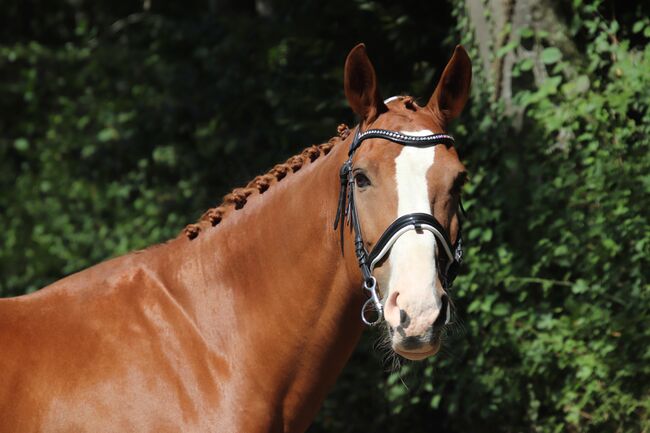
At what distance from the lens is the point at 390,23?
20.6 feet

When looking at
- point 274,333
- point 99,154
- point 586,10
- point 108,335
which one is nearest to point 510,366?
point 586,10

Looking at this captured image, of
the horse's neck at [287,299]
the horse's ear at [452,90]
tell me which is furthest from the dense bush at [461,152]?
the horse's ear at [452,90]

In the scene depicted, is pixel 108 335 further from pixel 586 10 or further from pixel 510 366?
pixel 586 10

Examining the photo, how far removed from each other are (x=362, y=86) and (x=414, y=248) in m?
0.67

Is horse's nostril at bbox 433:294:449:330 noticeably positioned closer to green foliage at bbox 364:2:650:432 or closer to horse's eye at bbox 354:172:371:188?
horse's eye at bbox 354:172:371:188

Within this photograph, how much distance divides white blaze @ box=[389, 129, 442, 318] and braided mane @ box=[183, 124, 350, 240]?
1.58 ft

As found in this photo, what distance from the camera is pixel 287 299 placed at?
3.19 m

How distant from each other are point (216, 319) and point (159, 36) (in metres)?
5.04

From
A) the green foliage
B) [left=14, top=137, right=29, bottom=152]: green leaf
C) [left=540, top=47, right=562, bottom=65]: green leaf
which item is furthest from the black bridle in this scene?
[left=14, top=137, right=29, bottom=152]: green leaf

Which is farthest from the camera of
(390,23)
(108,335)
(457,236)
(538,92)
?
(390,23)

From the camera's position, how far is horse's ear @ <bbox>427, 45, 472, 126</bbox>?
314 cm

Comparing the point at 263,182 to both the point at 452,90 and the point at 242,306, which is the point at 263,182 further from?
the point at 452,90

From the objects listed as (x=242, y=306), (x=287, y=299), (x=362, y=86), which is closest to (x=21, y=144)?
(x=242, y=306)

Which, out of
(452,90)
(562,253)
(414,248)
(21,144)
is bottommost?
(21,144)
